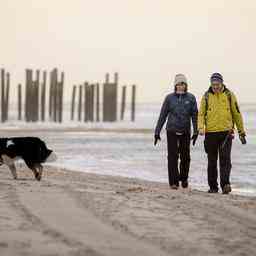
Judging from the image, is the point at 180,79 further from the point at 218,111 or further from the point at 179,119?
the point at 218,111

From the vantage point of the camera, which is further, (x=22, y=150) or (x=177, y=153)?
(x=22, y=150)

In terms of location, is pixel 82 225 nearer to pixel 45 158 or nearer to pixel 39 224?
pixel 39 224

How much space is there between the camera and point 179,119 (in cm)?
964

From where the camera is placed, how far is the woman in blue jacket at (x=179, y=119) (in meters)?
9.64

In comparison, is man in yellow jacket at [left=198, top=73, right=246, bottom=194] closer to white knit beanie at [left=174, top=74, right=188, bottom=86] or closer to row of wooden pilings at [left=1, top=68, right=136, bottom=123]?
white knit beanie at [left=174, top=74, right=188, bottom=86]

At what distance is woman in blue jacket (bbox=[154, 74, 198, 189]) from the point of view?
9.64 m

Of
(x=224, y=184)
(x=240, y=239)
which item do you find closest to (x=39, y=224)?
(x=240, y=239)

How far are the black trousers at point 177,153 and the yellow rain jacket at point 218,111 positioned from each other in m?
0.54

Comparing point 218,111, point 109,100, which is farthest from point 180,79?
point 109,100

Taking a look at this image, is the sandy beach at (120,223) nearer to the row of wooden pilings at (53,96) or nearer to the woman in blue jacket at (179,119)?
the woman in blue jacket at (179,119)

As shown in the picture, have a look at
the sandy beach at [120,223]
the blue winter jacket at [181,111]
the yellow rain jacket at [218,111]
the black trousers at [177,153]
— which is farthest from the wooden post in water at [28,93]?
the sandy beach at [120,223]

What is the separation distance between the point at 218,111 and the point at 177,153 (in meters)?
0.97

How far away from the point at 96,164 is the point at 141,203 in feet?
34.0

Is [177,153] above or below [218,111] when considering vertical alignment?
below
